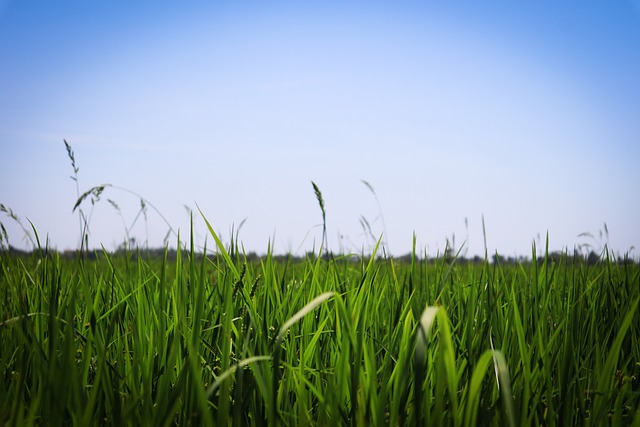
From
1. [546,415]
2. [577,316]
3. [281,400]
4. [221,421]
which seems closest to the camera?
[221,421]

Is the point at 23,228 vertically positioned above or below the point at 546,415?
above

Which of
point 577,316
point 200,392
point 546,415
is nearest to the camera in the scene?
point 200,392

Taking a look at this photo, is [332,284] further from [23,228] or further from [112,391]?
[23,228]

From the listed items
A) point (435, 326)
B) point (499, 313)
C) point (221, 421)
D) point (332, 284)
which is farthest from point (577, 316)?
point (221, 421)

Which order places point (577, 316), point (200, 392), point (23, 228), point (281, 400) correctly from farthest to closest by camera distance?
point (23, 228), point (577, 316), point (281, 400), point (200, 392)

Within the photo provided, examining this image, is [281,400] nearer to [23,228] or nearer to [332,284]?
[332,284]

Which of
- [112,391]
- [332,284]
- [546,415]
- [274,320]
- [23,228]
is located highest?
[23,228]

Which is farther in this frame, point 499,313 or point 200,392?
point 499,313

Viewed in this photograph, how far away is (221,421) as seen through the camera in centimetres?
113

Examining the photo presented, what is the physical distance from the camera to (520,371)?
148 centimetres

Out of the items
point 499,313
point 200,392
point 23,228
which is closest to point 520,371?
point 499,313

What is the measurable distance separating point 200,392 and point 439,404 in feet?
1.61

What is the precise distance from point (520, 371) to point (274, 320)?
0.84 m

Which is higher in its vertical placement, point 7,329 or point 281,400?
point 7,329
